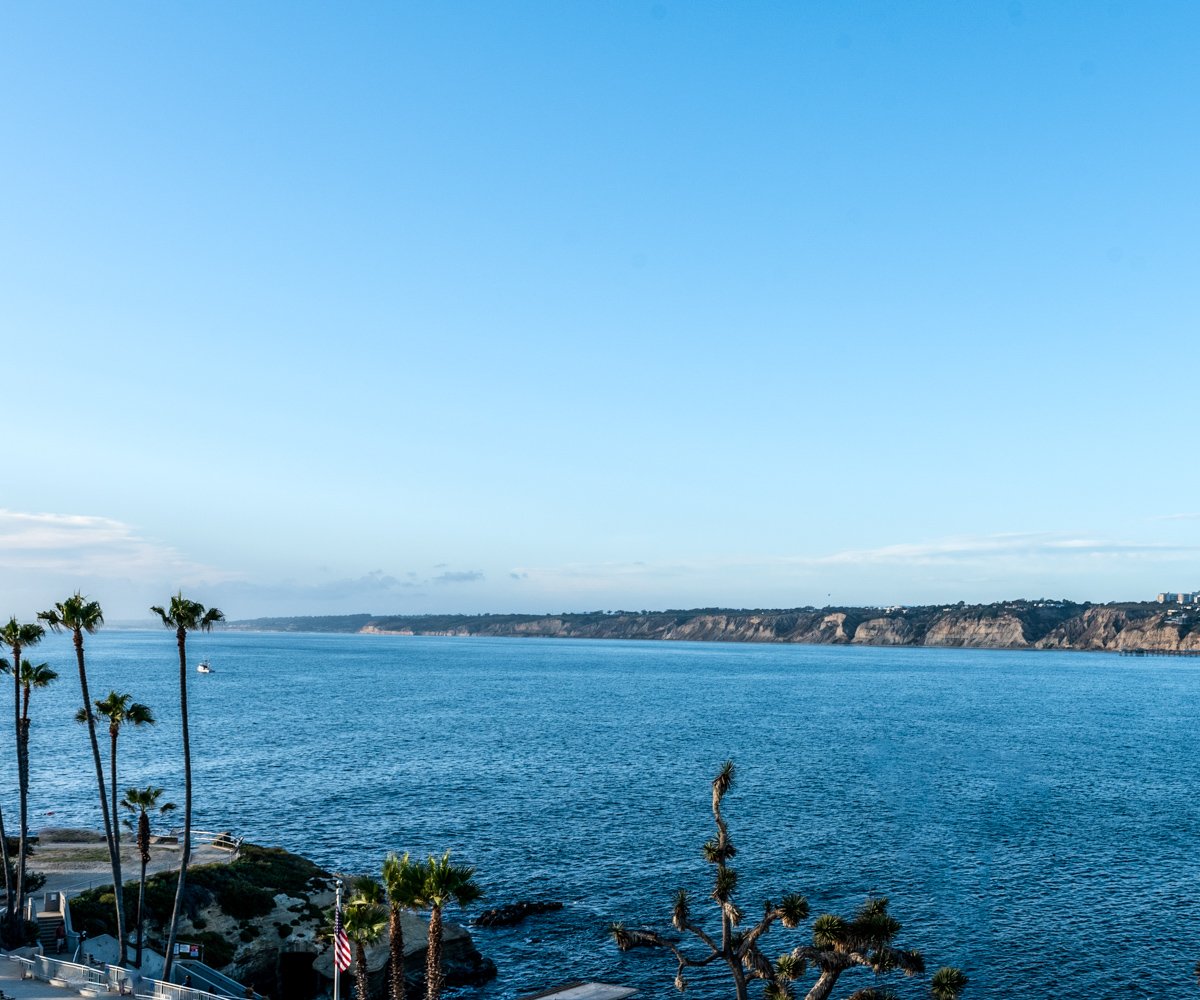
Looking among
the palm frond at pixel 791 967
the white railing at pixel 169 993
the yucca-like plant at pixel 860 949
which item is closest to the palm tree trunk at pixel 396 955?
the white railing at pixel 169 993

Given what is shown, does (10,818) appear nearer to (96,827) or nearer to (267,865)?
(96,827)

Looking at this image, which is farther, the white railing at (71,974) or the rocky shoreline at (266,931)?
the rocky shoreline at (266,931)

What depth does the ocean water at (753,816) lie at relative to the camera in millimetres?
53844

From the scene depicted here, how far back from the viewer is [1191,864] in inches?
2768

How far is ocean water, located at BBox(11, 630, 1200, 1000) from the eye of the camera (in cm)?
5384

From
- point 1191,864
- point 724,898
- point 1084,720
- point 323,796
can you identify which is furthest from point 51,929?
point 1084,720

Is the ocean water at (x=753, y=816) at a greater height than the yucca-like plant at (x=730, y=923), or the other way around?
the yucca-like plant at (x=730, y=923)

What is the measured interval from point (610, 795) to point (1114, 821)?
1791 inches

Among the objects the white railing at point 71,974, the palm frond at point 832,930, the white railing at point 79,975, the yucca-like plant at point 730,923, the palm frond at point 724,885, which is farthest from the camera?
the palm frond at point 724,885

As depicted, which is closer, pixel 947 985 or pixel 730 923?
A: pixel 947 985

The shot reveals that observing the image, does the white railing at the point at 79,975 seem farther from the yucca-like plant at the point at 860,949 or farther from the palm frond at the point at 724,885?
the yucca-like plant at the point at 860,949

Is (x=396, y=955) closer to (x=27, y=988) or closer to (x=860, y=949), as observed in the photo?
(x=27, y=988)

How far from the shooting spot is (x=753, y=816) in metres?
84.8

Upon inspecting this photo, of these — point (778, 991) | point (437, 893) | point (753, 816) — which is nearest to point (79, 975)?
point (437, 893)
